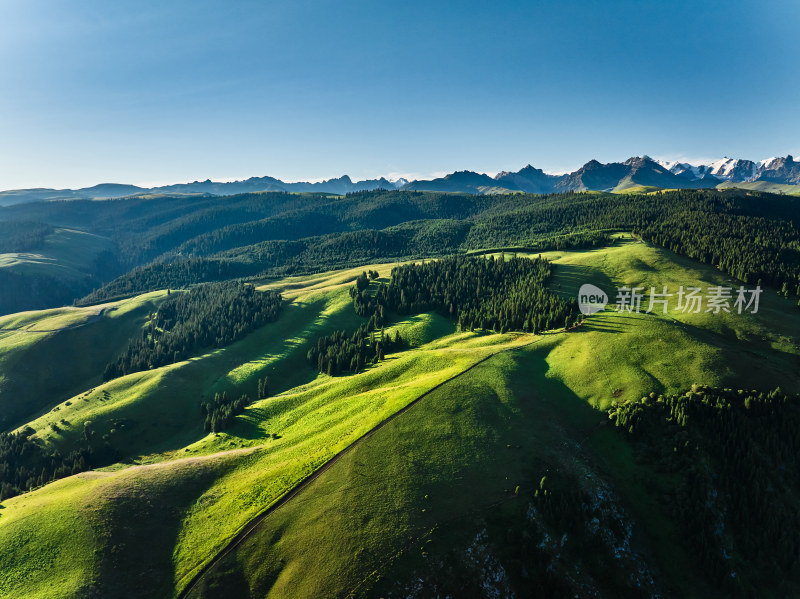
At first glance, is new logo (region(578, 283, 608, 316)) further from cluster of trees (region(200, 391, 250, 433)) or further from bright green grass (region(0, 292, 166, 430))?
bright green grass (region(0, 292, 166, 430))

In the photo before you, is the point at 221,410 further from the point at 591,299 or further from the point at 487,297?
the point at 591,299

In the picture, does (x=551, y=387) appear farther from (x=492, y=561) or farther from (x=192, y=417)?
(x=192, y=417)

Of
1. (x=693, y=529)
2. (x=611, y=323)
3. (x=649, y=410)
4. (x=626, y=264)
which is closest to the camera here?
(x=693, y=529)

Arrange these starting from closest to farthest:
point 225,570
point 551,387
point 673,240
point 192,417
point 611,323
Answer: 1. point 225,570
2. point 551,387
3. point 611,323
4. point 192,417
5. point 673,240

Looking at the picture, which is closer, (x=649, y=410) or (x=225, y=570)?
(x=225, y=570)

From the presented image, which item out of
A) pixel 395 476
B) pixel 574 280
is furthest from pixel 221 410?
pixel 574 280

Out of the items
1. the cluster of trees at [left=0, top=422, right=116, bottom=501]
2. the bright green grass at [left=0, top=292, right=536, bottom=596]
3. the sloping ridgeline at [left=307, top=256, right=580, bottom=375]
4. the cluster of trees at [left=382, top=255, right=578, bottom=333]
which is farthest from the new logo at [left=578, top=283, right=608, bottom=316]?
the cluster of trees at [left=0, top=422, right=116, bottom=501]

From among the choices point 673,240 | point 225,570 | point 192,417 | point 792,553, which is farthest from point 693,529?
point 673,240
